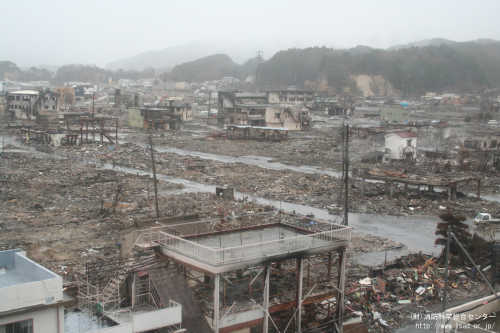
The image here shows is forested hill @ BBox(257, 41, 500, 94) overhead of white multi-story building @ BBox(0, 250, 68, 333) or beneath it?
overhead

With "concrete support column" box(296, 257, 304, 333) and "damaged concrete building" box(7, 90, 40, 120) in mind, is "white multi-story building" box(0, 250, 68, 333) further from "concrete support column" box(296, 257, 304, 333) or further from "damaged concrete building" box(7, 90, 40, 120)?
"damaged concrete building" box(7, 90, 40, 120)

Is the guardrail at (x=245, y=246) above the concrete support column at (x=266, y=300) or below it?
above

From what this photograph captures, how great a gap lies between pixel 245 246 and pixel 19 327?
3097 mm

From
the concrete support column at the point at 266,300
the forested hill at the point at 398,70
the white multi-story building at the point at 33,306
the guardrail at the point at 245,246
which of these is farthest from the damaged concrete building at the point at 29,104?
the forested hill at the point at 398,70

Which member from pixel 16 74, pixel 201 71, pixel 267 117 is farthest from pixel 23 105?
pixel 16 74

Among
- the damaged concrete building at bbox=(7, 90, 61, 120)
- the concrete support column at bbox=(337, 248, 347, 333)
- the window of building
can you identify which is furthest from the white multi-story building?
the damaged concrete building at bbox=(7, 90, 61, 120)

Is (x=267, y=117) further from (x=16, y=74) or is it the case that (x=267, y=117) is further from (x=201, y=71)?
(x=16, y=74)

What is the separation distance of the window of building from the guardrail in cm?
238

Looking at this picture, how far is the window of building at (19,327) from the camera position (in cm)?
616

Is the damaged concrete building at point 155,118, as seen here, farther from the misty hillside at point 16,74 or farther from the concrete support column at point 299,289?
the misty hillside at point 16,74

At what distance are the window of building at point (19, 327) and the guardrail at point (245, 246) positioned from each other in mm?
2378

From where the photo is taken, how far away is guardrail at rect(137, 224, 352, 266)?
7719 millimetres

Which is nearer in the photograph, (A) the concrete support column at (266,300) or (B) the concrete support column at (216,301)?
(B) the concrete support column at (216,301)

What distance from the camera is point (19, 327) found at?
20.6ft
